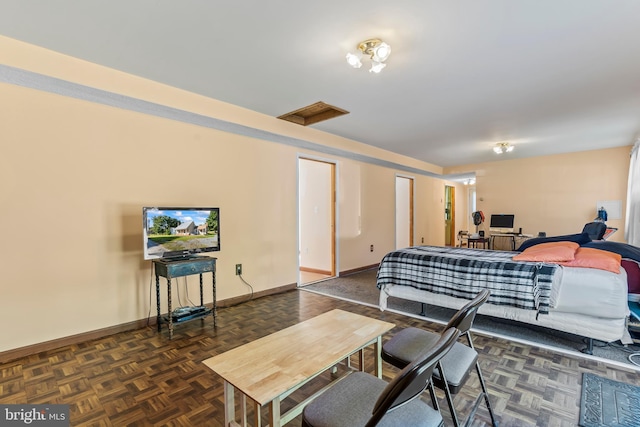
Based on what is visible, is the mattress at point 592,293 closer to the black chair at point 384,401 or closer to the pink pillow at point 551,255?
the pink pillow at point 551,255

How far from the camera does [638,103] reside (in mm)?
3588

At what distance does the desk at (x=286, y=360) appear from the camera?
49.9 inches

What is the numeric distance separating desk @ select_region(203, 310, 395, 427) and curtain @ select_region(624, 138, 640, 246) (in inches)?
214

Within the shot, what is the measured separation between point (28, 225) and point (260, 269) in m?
2.46

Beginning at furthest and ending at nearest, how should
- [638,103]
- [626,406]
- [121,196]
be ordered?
[638,103] < [121,196] < [626,406]

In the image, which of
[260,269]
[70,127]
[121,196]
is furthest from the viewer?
[260,269]

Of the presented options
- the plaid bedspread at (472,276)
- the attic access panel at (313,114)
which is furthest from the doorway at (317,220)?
the plaid bedspread at (472,276)

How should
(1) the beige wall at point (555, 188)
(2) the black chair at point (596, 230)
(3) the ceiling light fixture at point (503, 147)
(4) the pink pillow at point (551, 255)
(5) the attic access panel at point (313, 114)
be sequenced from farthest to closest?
1. (1) the beige wall at point (555, 188)
2. (3) the ceiling light fixture at point (503, 147)
3. (2) the black chair at point (596, 230)
4. (5) the attic access panel at point (313, 114)
5. (4) the pink pillow at point (551, 255)

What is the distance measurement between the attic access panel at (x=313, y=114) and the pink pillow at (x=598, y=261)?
2934mm

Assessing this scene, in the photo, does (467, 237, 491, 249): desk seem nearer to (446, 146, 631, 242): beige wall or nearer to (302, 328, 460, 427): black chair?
(446, 146, 631, 242): beige wall

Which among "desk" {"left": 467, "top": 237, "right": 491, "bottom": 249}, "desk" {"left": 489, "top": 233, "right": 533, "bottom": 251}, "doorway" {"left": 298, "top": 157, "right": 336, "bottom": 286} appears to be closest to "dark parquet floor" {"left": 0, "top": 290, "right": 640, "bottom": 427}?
"doorway" {"left": 298, "top": 157, "right": 336, "bottom": 286}

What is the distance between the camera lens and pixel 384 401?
2.94ft

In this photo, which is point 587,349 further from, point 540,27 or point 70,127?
point 70,127

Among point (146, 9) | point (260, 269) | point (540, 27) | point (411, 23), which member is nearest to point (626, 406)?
point (540, 27)
